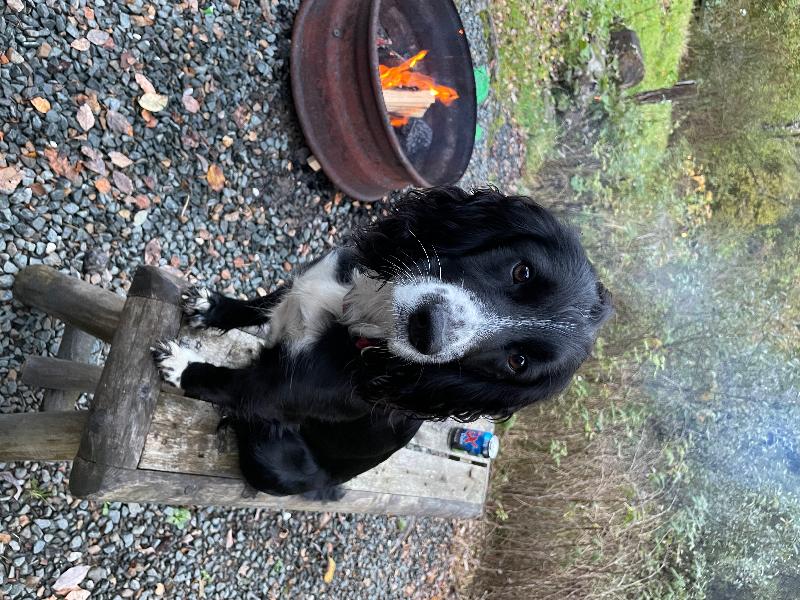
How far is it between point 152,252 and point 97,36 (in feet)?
3.44

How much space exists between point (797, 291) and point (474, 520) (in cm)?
505

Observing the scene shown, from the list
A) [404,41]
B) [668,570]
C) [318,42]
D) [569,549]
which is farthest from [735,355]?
[318,42]

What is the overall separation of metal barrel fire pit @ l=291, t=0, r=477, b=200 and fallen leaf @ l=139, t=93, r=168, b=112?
0.83 metres

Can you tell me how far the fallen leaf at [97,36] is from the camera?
9.91ft

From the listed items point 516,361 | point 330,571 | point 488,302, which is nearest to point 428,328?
point 488,302

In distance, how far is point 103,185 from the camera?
3.04m

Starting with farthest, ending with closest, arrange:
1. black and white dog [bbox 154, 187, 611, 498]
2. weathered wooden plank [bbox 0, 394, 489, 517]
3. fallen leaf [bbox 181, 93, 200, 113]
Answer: fallen leaf [bbox 181, 93, 200, 113] → weathered wooden plank [bbox 0, 394, 489, 517] → black and white dog [bbox 154, 187, 611, 498]

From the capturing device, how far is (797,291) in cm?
765

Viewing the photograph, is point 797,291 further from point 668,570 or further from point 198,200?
point 198,200

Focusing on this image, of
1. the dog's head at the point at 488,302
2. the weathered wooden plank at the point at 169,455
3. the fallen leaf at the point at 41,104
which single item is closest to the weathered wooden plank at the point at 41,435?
the weathered wooden plank at the point at 169,455

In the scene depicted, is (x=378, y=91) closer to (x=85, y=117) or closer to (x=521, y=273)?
(x=85, y=117)

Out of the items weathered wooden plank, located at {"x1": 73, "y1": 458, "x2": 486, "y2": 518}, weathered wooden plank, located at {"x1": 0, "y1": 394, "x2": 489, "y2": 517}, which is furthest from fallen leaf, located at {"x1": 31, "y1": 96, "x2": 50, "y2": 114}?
weathered wooden plank, located at {"x1": 73, "y1": 458, "x2": 486, "y2": 518}

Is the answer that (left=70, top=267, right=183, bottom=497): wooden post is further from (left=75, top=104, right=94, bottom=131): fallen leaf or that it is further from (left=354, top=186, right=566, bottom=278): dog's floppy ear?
(left=75, top=104, right=94, bottom=131): fallen leaf

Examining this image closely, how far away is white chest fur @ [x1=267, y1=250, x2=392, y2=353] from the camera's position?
7.19ft
